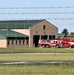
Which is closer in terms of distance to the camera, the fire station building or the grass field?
the grass field

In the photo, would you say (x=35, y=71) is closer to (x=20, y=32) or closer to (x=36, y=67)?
(x=36, y=67)

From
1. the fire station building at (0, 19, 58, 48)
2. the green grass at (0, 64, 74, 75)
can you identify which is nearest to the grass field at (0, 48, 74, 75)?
the green grass at (0, 64, 74, 75)

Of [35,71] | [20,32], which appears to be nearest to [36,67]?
[35,71]

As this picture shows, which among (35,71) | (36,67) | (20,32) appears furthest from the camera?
(20,32)

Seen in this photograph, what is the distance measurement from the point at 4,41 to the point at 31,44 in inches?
243

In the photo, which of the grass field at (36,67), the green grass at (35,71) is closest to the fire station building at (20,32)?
the grass field at (36,67)

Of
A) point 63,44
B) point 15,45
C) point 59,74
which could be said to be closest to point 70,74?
point 59,74

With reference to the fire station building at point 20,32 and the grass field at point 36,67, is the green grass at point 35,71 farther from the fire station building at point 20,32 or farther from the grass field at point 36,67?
the fire station building at point 20,32

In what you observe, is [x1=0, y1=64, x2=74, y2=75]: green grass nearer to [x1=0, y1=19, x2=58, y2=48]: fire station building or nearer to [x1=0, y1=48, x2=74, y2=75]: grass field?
[x1=0, y1=48, x2=74, y2=75]: grass field

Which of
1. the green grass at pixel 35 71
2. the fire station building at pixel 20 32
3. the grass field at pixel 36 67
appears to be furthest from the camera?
the fire station building at pixel 20 32

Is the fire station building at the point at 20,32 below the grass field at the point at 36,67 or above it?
above

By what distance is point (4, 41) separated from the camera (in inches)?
2726

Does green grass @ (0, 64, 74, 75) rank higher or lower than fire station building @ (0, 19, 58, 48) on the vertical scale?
lower

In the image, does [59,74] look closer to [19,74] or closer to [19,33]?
[19,74]
